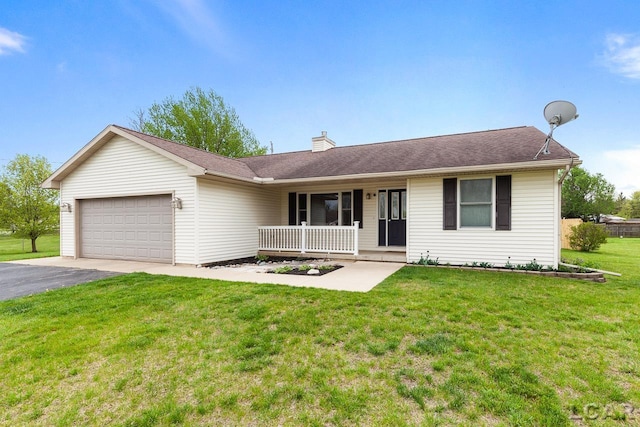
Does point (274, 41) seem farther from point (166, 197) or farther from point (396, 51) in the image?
point (166, 197)

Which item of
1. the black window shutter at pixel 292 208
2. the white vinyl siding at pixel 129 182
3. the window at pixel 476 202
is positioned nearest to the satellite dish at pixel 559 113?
the window at pixel 476 202

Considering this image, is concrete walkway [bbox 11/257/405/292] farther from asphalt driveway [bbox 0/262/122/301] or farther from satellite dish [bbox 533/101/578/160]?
satellite dish [bbox 533/101/578/160]

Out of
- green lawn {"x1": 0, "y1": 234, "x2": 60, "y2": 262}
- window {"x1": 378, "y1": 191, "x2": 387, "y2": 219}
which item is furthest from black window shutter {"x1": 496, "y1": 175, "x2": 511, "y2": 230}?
green lawn {"x1": 0, "y1": 234, "x2": 60, "y2": 262}

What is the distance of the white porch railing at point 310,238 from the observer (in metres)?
9.21

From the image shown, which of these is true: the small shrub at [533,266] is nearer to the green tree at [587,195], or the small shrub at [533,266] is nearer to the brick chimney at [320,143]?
the brick chimney at [320,143]

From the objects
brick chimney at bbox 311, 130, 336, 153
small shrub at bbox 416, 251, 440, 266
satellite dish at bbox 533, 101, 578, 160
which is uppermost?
brick chimney at bbox 311, 130, 336, 153

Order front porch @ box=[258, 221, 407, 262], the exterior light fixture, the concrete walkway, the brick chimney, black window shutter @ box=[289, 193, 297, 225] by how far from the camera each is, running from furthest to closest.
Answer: the brick chimney
black window shutter @ box=[289, 193, 297, 225]
front porch @ box=[258, 221, 407, 262]
the exterior light fixture
the concrete walkway

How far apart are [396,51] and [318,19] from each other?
153 inches

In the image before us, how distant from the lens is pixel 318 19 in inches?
561

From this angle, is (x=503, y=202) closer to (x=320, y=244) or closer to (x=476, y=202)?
(x=476, y=202)

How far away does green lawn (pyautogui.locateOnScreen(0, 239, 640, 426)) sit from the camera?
2373 millimetres

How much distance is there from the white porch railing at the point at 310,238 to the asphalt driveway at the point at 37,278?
4392 mm

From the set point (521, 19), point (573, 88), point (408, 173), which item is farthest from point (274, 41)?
point (573, 88)

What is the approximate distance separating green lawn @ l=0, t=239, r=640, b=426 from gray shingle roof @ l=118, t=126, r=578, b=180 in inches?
155
